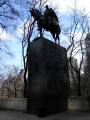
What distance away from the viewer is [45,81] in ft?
28.2

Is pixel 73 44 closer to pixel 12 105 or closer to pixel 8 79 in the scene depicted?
pixel 12 105

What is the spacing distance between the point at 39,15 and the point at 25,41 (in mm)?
9920

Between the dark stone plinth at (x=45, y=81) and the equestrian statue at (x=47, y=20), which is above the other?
the equestrian statue at (x=47, y=20)

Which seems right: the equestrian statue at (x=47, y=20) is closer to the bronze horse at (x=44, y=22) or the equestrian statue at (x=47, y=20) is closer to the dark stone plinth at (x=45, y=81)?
the bronze horse at (x=44, y=22)

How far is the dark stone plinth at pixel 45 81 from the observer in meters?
8.29

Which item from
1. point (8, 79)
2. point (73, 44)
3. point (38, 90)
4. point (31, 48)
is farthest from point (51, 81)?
point (8, 79)

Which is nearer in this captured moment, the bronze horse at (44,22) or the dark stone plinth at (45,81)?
the dark stone plinth at (45,81)

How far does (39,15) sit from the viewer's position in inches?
399

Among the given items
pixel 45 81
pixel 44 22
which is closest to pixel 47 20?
pixel 44 22

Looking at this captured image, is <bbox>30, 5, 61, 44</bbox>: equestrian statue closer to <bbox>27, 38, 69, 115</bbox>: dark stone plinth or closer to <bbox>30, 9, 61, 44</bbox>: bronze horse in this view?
<bbox>30, 9, 61, 44</bbox>: bronze horse

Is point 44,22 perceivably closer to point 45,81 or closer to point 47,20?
point 47,20

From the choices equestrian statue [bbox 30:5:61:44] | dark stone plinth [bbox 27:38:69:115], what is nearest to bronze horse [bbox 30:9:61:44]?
equestrian statue [bbox 30:5:61:44]

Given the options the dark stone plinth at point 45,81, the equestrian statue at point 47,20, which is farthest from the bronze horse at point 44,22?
the dark stone plinth at point 45,81

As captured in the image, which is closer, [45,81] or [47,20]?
[45,81]
